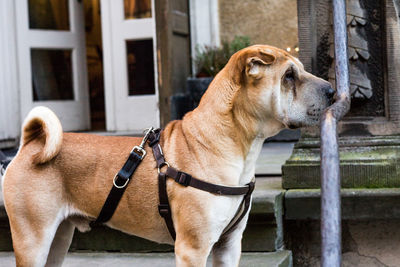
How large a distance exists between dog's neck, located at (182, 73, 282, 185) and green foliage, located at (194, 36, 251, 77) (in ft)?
11.7

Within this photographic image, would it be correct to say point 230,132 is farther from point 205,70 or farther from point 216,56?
point 205,70

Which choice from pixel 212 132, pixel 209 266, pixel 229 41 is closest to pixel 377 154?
pixel 209 266

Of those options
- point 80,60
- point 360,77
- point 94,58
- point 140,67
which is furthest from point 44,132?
point 94,58

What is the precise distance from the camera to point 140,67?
6430 millimetres

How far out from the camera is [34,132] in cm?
254

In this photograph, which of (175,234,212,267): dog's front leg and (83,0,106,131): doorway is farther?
(83,0,106,131): doorway

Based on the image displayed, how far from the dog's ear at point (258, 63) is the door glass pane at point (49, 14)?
456 centimetres

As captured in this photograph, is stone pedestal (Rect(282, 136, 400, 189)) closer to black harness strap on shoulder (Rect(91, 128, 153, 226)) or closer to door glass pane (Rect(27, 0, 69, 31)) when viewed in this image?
black harness strap on shoulder (Rect(91, 128, 153, 226))

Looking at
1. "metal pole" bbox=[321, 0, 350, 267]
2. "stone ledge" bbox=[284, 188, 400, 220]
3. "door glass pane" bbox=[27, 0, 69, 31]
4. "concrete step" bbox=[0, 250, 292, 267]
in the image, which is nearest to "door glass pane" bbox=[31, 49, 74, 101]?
"door glass pane" bbox=[27, 0, 69, 31]

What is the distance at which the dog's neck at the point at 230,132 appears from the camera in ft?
7.61

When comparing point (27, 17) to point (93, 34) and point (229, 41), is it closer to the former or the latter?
point (229, 41)

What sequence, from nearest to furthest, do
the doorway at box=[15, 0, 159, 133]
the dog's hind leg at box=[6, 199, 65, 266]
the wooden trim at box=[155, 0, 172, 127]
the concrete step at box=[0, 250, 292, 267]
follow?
the dog's hind leg at box=[6, 199, 65, 266] → the concrete step at box=[0, 250, 292, 267] → the wooden trim at box=[155, 0, 172, 127] → the doorway at box=[15, 0, 159, 133]

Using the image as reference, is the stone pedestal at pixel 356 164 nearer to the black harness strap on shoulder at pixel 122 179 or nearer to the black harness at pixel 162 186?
the black harness at pixel 162 186

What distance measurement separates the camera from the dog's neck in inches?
91.4
